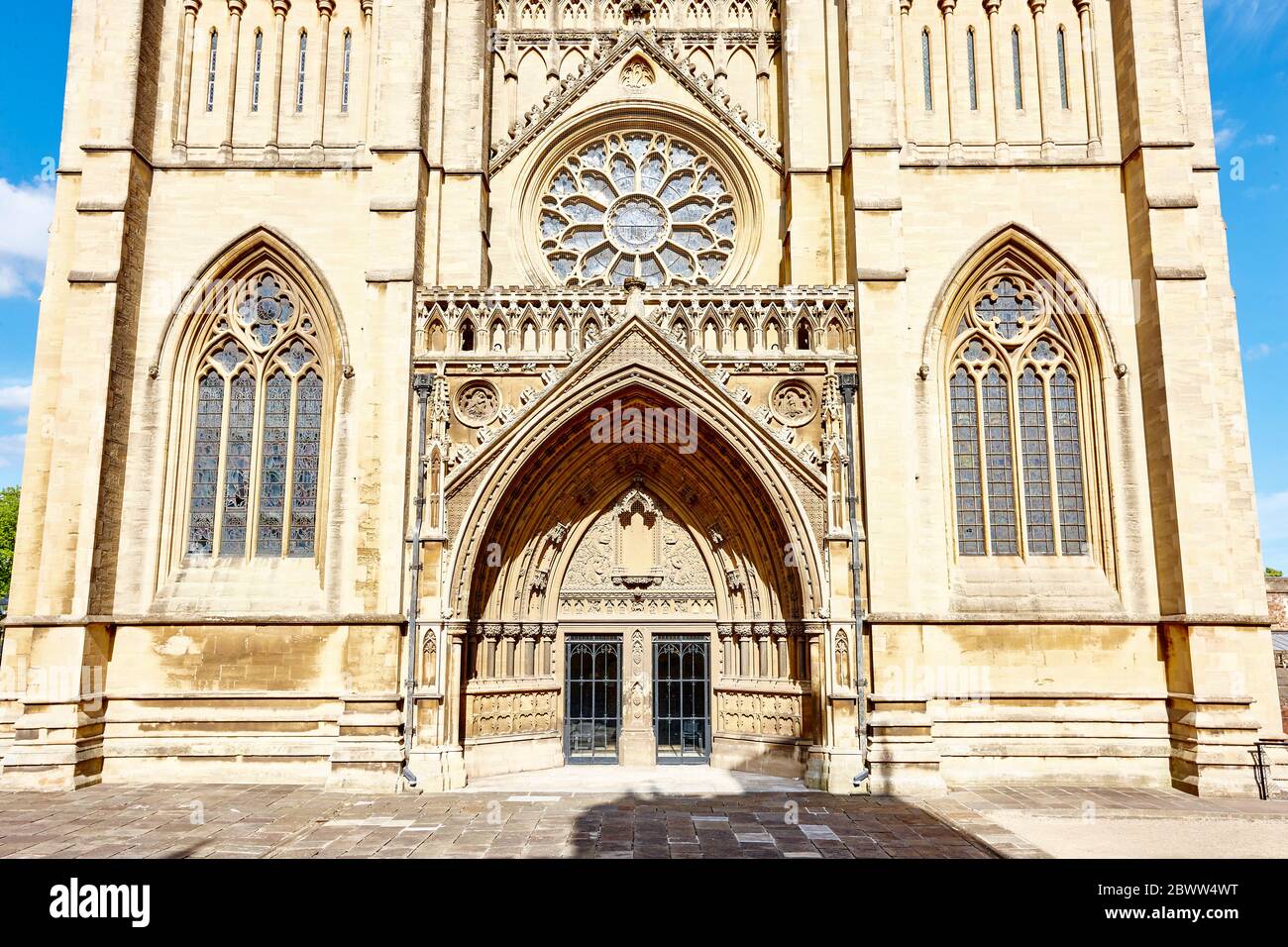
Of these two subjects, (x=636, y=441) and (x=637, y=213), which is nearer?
(x=636, y=441)

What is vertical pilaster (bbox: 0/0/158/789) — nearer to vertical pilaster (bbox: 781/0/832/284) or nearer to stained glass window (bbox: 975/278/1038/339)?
Result: vertical pilaster (bbox: 781/0/832/284)

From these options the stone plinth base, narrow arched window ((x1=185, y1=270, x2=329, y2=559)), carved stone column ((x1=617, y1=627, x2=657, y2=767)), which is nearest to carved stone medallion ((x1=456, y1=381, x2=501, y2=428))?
narrow arched window ((x1=185, y1=270, x2=329, y2=559))

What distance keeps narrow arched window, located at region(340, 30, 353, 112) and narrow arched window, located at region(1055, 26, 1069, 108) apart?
12.9 meters

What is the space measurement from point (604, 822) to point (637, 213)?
12.0 metres

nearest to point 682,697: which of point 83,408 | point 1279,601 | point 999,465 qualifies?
point 999,465

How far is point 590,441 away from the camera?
51.3ft

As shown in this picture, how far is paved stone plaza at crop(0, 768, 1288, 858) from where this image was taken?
9906 millimetres

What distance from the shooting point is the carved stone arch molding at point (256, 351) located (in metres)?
15.4

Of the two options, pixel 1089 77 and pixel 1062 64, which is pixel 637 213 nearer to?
pixel 1062 64

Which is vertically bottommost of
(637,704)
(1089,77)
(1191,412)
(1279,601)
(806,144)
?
(637,704)

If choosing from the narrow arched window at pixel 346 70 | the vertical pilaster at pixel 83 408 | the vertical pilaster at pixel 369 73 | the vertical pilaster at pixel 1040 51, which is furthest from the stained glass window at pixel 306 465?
the vertical pilaster at pixel 1040 51

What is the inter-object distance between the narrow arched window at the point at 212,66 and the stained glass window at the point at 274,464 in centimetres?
536

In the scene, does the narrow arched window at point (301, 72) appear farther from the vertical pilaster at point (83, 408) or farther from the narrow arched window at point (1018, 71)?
the narrow arched window at point (1018, 71)

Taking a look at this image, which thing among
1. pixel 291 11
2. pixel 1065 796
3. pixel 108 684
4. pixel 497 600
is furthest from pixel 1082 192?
pixel 108 684
